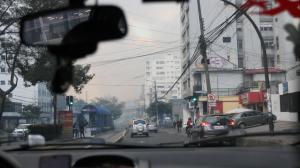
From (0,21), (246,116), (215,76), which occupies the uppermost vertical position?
(0,21)

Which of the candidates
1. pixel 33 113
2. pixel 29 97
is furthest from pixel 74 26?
pixel 29 97

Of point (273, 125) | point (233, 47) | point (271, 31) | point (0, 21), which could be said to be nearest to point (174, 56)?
point (233, 47)

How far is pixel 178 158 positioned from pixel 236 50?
1.07 meters

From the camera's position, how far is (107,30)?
10.7 ft

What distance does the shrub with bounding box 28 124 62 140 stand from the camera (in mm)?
4358

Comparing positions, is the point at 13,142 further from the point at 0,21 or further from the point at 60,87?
the point at 0,21

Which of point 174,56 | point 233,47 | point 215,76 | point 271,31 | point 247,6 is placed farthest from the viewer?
point 215,76

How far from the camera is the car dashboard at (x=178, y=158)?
11.7 ft

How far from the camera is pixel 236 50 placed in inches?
170

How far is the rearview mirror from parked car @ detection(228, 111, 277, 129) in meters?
1.44

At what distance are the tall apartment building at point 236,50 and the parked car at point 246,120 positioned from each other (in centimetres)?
21

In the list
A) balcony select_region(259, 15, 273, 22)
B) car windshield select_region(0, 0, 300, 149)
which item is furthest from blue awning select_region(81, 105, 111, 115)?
balcony select_region(259, 15, 273, 22)

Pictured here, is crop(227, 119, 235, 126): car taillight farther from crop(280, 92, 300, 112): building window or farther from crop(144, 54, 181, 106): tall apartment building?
crop(144, 54, 181, 106): tall apartment building

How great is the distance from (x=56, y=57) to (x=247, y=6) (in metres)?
1.26
